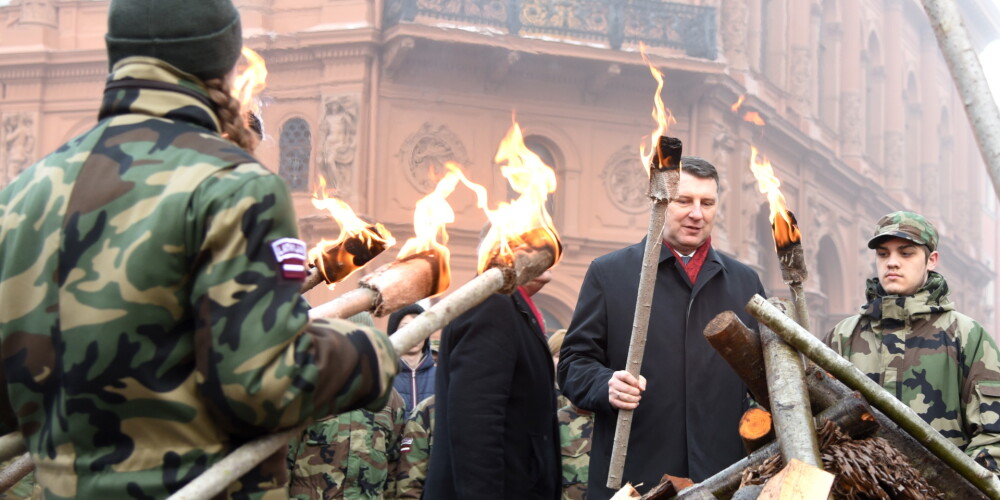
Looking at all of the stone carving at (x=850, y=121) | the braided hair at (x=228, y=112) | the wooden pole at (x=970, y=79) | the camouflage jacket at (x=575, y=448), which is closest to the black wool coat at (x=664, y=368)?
the wooden pole at (x=970, y=79)

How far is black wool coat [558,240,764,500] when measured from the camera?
4469mm

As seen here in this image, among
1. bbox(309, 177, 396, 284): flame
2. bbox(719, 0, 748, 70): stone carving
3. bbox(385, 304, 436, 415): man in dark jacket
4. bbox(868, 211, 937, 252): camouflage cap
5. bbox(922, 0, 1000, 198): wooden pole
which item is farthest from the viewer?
Answer: bbox(719, 0, 748, 70): stone carving

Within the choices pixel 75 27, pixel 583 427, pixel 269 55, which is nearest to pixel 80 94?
pixel 75 27

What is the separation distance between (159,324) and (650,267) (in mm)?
2374

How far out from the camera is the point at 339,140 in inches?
747

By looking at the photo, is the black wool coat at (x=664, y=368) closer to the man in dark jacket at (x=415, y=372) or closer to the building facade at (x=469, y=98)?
the man in dark jacket at (x=415, y=372)

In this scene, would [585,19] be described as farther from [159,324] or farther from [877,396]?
[159,324]

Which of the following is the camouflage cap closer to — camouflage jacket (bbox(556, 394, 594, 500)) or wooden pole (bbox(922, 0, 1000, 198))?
wooden pole (bbox(922, 0, 1000, 198))

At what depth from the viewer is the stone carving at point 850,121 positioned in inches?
1171

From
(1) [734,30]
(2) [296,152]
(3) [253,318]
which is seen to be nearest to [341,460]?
(3) [253,318]

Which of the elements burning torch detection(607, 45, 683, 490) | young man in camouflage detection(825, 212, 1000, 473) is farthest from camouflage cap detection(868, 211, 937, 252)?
burning torch detection(607, 45, 683, 490)

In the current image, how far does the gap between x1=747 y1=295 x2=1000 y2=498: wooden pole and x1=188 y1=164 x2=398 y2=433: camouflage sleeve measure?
1791 millimetres

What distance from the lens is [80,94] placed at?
820 inches

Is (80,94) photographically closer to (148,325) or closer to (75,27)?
(75,27)
